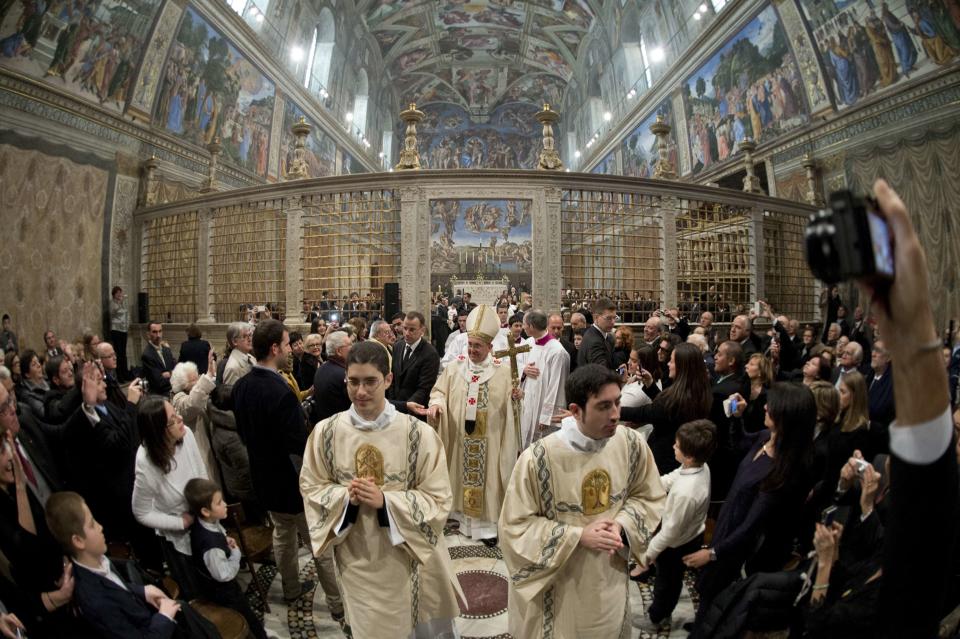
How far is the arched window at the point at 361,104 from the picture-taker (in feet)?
103

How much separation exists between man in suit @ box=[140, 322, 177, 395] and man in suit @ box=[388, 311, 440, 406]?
4.11 metres

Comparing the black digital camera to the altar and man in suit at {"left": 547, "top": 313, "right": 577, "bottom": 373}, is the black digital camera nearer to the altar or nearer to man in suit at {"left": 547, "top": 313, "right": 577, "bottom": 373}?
man in suit at {"left": 547, "top": 313, "right": 577, "bottom": 373}

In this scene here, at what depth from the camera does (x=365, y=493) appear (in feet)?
8.51

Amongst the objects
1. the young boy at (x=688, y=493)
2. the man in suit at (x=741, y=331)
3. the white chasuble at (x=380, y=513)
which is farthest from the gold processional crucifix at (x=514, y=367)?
the man in suit at (x=741, y=331)

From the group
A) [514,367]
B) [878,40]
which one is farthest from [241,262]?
[878,40]

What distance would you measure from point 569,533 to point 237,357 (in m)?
3.59

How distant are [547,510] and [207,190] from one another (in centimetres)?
1448

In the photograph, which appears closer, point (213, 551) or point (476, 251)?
point (213, 551)

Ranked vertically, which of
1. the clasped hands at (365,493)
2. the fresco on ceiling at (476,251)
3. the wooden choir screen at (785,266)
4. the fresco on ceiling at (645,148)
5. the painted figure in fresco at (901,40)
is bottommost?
the clasped hands at (365,493)

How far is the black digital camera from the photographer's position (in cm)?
86

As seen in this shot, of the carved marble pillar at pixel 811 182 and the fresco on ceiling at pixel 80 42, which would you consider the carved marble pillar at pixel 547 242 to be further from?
the fresco on ceiling at pixel 80 42

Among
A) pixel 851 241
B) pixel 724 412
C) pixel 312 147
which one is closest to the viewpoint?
pixel 851 241

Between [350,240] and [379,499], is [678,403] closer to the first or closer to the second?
[379,499]

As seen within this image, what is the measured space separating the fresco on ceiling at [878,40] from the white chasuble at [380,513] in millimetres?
14249
